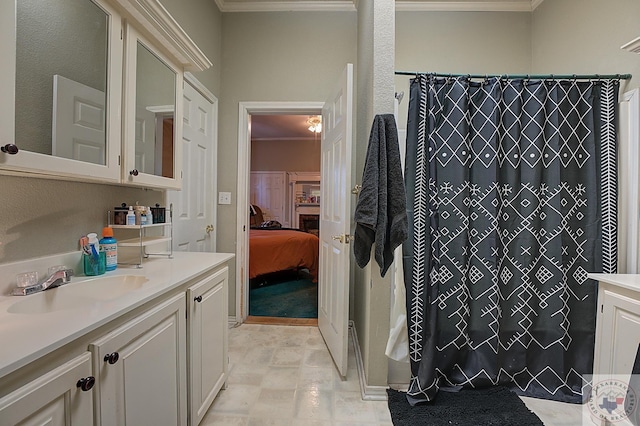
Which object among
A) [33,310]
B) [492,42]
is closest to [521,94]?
[492,42]

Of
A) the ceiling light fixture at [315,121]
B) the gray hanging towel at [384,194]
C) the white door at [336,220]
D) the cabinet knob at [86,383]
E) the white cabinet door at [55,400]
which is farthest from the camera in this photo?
the ceiling light fixture at [315,121]

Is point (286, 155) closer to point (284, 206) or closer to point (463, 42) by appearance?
point (284, 206)

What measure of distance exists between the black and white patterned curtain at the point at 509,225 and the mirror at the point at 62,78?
153 cm

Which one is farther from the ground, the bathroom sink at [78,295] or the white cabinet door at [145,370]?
the bathroom sink at [78,295]

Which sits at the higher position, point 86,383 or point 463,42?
point 463,42

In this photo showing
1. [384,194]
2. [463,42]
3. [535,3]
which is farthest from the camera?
[463,42]

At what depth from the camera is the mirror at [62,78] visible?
2.94ft

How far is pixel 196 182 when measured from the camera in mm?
2279

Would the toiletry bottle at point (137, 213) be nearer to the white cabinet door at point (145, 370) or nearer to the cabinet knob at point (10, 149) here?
the white cabinet door at point (145, 370)

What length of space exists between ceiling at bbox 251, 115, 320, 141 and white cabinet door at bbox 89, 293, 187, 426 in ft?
13.9

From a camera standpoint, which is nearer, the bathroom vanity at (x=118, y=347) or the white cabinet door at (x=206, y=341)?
the bathroom vanity at (x=118, y=347)

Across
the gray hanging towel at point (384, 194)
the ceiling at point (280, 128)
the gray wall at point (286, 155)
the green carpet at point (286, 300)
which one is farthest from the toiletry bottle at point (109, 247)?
the gray wall at point (286, 155)

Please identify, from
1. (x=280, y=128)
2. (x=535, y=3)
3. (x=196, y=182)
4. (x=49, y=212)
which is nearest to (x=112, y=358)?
(x=49, y=212)

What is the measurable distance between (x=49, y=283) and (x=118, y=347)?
45cm
